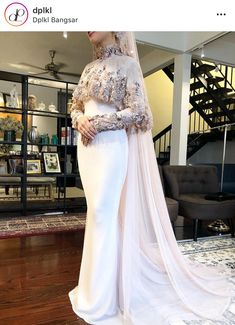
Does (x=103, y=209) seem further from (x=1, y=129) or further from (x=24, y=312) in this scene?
(x=1, y=129)

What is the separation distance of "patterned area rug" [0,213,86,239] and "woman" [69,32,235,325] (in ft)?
4.62

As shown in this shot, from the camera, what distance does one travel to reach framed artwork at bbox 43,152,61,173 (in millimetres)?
3791

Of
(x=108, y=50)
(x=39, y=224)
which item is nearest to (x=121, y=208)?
(x=108, y=50)

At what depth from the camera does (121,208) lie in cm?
148

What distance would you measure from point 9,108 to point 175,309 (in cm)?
309

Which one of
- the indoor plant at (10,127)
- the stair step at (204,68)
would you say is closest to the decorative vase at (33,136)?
the indoor plant at (10,127)

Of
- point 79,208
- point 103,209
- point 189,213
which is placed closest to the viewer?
point 103,209

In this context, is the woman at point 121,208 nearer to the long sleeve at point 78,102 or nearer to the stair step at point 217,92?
the long sleeve at point 78,102

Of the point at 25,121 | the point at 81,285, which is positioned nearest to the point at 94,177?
the point at 81,285

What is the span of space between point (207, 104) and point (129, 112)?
16.8 ft

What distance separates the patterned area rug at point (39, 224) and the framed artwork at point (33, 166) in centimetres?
65

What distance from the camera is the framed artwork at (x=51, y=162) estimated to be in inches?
149

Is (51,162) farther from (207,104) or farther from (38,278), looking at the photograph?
(207,104)

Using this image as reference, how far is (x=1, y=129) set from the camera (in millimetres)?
3572
